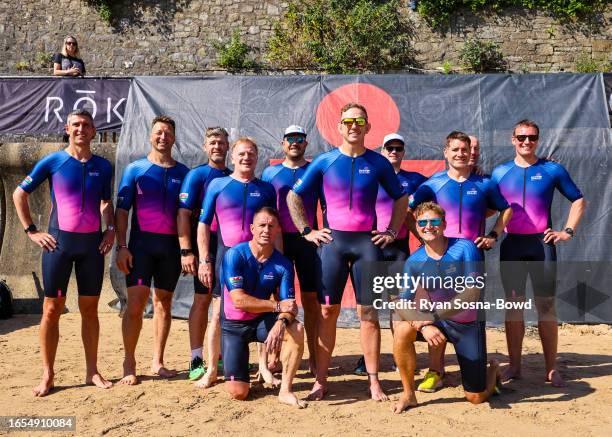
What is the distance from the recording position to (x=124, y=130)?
8.23 m

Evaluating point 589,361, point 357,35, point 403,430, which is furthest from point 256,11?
point 403,430

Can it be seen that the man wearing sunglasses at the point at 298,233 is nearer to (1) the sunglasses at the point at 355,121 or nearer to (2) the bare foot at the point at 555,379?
(1) the sunglasses at the point at 355,121

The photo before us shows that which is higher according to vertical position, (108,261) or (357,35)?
(357,35)

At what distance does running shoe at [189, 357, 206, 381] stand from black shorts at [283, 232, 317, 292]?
116cm

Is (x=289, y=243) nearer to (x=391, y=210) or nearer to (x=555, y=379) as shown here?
(x=391, y=210)

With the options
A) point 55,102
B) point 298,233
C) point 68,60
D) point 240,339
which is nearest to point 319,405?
point 240,339

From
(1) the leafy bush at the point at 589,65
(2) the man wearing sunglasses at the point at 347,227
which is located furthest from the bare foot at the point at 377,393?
(1) the leafy bush at the point at 589,65

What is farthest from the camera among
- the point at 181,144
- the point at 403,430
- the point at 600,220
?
the point at 181,144

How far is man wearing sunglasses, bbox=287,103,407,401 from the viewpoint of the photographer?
491 cm

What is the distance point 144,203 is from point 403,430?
9.76ft

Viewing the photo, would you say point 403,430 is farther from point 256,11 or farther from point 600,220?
point 256,11

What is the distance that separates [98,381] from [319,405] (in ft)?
6.47

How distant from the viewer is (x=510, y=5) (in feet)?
61.4

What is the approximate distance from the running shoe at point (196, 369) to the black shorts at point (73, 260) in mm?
1074
